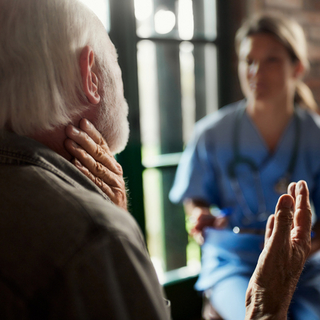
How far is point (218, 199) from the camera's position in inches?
46.6

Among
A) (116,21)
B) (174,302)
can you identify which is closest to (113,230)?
(116,21)

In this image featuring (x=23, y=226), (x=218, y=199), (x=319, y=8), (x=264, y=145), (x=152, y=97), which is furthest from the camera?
(x=319, y=8)

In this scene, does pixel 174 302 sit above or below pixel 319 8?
below

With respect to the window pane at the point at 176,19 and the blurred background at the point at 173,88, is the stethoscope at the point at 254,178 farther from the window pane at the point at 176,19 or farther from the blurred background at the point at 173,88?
the window pane at the point at 176,19

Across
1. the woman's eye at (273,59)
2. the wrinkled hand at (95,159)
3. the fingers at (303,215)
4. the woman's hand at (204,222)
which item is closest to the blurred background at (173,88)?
the woman's hand at (204,222)

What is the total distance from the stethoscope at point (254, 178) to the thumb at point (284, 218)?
522mm

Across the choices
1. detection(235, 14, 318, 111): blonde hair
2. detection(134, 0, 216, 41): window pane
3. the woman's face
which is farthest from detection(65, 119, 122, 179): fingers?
detection(134, 0, 216, 41): window pane

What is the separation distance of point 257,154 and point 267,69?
261mm

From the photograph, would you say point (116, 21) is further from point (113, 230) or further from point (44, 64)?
point (113, 230)

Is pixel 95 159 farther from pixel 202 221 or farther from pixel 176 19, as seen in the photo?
pixel 176 19

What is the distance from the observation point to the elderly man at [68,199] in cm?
33

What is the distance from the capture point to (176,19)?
4.68ft

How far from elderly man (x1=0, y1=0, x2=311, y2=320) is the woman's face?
529mm

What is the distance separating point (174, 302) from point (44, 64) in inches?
52.4
